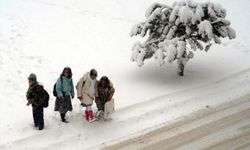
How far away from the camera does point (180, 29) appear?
42.3 ft

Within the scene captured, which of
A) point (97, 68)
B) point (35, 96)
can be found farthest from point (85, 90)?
point (97, 68)

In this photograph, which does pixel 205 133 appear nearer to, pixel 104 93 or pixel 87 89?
pixel 104 93

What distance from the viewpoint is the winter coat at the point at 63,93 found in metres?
10.4

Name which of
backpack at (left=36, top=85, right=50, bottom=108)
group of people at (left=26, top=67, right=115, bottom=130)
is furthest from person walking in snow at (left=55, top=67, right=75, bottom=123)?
backpack at (left=36, top=85, right=50, bottom=108)

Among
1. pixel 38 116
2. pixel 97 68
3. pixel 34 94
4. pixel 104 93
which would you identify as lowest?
pixel 38 116

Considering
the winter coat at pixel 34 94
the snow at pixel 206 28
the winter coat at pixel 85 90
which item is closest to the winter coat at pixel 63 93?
the winter coat at pixel 85 90

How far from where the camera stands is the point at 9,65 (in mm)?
13617

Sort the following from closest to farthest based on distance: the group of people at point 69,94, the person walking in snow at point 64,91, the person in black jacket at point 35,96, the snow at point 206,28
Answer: the person in black jacket at point 35,96, the group of people at point 69,94, the person walking in snow at point 64,91, the snow at point 206,28

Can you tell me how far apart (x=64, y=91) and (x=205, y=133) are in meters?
3.58

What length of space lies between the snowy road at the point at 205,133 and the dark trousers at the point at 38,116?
1.72 meters

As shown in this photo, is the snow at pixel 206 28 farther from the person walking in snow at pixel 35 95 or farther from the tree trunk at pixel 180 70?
the person walking in snow at pixel 35 95

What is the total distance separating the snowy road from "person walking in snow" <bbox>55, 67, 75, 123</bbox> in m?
1.50

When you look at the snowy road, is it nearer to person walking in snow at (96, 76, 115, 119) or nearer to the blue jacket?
person walking in snow at (96, 76, 115, 119)

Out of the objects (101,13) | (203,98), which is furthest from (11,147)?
(101,13)
